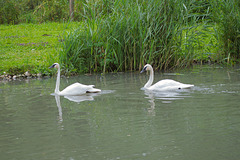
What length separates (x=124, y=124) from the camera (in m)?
6.81

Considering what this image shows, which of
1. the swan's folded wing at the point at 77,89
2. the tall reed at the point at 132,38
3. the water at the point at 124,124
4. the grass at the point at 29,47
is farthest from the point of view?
the grass at the point at 29,47

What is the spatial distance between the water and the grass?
3.59 metres

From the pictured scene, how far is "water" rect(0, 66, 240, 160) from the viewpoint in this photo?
5.45m

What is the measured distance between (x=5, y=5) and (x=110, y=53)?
13251 millimetres

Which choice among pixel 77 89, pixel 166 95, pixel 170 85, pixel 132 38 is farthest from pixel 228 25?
pixel 77 89

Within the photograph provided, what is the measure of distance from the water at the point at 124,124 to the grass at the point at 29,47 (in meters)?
3.59

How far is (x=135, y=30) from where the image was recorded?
44.9ft

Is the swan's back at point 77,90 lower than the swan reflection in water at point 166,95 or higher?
higher

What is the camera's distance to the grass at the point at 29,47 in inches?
574

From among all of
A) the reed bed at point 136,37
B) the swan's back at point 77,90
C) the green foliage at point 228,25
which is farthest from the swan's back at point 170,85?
the green foliage at point 228,25

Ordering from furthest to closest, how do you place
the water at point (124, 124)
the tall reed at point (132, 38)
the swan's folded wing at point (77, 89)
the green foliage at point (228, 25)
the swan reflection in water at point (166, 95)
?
the green foliage at point (228, 25) → the tall reed at point (132, 38) → the swan's folded wing at point (77, 89) → the swan reflection in water at point (166, 95) → the water at point (124, 124)

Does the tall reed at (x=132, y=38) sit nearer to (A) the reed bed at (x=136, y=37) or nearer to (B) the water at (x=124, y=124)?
(A) the reed bed at (x=136, y=37)

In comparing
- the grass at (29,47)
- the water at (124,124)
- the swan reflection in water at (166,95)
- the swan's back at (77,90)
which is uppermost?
the grass at (29,47)

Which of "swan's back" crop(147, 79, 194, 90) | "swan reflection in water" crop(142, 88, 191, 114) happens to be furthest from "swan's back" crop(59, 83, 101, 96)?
"swan's back" crop(147, 79, 194, 90)
